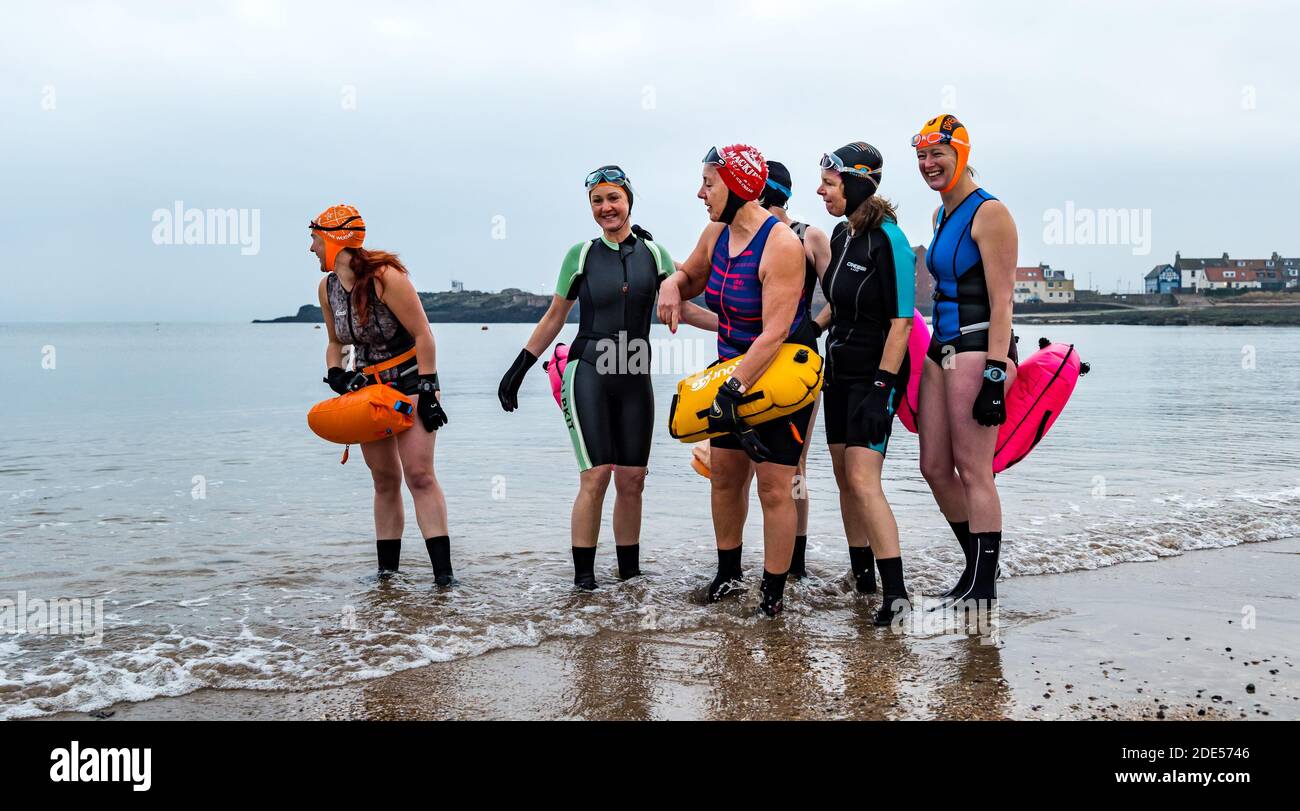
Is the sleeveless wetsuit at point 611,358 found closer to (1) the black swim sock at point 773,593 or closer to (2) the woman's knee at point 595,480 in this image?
(2) the woman's knee at point 595,480

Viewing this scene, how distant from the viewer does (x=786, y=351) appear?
5.30m

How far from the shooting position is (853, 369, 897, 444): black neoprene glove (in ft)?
17.5

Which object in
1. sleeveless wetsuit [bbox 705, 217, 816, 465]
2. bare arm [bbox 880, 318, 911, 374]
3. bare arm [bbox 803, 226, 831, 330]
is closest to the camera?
bare arm [bbox 880, 318, 911, 374]

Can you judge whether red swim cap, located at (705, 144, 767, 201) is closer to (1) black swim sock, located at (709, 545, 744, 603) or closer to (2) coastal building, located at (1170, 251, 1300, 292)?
(1) black swim sock, located at (709, 545, 744, 603)

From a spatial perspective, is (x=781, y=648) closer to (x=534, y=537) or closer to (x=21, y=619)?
(x=534, y=537)

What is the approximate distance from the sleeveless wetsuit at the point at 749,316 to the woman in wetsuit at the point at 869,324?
0.22m

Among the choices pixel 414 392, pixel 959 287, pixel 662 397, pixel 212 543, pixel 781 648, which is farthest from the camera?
pixel 662 397

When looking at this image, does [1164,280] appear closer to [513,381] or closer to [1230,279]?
[1230,279]

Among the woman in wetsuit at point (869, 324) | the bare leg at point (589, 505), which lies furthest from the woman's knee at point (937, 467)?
the bare leg at point (589, 505)

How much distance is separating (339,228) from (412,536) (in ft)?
9.57

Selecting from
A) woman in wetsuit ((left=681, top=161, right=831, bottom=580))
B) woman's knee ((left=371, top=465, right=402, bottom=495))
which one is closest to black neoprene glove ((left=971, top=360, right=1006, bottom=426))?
woman in wetsuit ((left=681, top=161, right=831, bottom=580))

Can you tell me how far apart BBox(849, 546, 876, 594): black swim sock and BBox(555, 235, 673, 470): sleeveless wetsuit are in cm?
140
